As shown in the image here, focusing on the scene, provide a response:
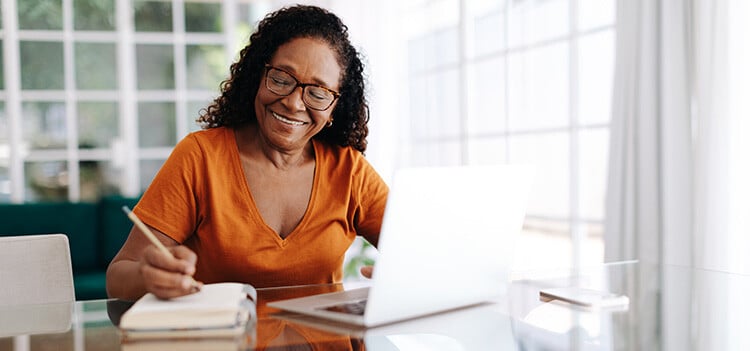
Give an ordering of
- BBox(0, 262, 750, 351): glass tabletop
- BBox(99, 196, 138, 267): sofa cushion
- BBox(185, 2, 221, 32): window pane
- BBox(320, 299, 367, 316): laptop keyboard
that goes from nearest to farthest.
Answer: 1. BBox(0, 262, 750, 351): glass tabletop
2. BBox(320, 299, 367, 316): laptop keyboard
3. BBox(99, 196, 138, 267): sofa cushion
4. BBox(185, 2, 221, 32): window pane

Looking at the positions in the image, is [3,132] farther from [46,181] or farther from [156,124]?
[156,124]

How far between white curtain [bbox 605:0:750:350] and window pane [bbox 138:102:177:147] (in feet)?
9.96

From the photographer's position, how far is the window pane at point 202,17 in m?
4.84

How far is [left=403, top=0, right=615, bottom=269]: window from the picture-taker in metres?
3.15

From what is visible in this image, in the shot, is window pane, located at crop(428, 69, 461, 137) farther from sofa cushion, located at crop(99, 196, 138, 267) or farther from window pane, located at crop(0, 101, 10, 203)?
window pane, located at crop(0, 101, 10, 203)

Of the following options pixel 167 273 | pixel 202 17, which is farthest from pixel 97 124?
pixel 167 273

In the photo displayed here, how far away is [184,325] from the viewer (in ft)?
3.79

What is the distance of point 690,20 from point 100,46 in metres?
3.62

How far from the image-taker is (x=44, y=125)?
4578mm

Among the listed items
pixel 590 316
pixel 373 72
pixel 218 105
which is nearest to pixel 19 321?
pixel 218 105

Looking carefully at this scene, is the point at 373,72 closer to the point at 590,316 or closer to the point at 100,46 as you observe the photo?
the point at 100,46

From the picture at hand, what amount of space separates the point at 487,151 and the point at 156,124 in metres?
2.25

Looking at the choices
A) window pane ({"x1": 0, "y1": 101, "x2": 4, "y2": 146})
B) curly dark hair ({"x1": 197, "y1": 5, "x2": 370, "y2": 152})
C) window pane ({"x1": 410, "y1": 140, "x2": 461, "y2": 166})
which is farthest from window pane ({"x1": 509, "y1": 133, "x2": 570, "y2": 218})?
window pane ({"x1": 0, "y1": 101, "x2": 4, "y2": 146})

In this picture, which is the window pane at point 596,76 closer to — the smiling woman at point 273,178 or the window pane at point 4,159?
the smiling woman at point 273,178
